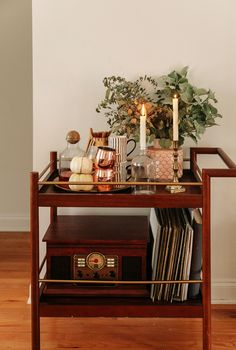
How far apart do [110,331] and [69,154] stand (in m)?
0.72

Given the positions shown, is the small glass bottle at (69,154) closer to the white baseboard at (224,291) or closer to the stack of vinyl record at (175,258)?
the stack of vinyl record at (175,258)

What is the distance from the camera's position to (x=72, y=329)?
271cm

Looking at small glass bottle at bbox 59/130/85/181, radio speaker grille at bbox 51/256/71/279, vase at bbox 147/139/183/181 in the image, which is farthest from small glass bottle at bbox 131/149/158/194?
radio speaker grille at bbox 51/256/71/279

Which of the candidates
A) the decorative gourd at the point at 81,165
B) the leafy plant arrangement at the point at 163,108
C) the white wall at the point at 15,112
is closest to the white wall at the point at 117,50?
the leafy plant arrangement at the point at 163,108

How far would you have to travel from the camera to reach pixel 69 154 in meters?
2.55

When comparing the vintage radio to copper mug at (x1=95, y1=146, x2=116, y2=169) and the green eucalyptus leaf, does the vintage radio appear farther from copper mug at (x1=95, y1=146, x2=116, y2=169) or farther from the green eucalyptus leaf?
the green eucalyptus leaf

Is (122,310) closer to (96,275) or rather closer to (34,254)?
(96,275)

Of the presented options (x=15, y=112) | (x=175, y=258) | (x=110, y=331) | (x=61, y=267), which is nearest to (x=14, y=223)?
(x=15, y=112)

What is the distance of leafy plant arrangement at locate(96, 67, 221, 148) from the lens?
2568 millimetres

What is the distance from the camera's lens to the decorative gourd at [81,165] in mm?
2357

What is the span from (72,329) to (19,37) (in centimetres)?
191

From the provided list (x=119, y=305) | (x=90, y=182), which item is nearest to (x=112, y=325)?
(x=119, y=305)

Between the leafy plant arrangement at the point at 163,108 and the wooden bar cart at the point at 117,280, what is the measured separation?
208 millimetres

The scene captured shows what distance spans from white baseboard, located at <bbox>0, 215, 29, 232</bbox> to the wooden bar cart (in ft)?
5.15
